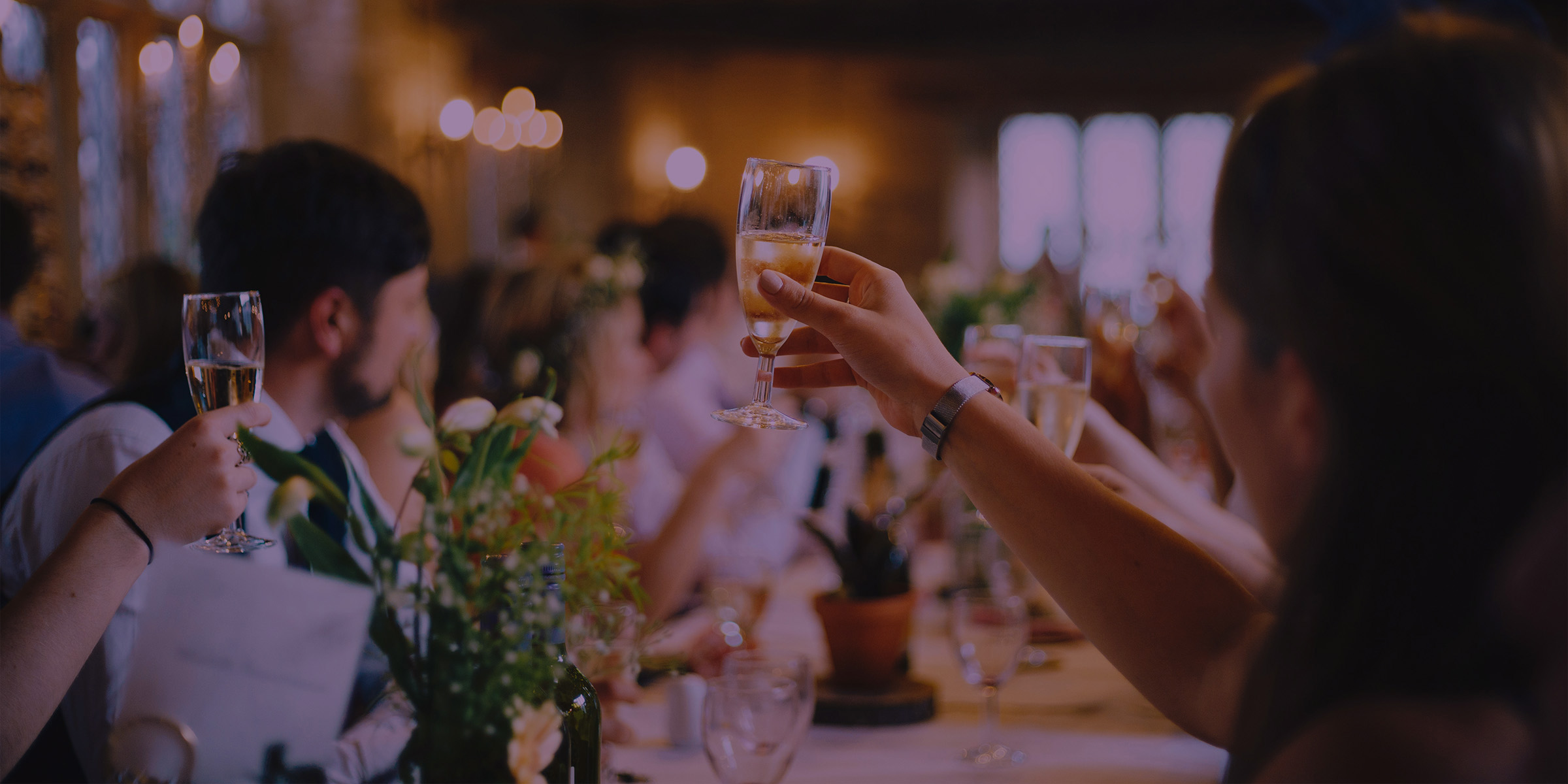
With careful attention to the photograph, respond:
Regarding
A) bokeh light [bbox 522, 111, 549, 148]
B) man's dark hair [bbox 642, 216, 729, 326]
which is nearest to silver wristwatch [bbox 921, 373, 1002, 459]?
man's dark hair [bbox 642, 216, 729, 326]

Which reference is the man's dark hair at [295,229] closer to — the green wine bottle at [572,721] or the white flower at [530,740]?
the green wine bottle at [572,721]

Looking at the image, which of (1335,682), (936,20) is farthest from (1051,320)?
(936,20)

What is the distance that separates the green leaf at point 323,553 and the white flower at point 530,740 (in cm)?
15

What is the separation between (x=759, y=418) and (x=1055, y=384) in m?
0.53

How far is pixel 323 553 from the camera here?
80 centimetres

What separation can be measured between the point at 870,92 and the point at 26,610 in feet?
33.1

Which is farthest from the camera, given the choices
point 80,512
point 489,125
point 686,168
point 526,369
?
point 686,168

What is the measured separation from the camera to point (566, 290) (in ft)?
10.0

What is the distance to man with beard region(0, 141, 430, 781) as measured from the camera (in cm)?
140

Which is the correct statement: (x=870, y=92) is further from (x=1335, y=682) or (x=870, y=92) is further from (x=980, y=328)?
(x=1335, y=682)

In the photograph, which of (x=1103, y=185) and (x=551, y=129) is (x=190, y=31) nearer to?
(x=551, y=129)

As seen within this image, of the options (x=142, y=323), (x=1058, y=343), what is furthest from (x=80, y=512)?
(x=142, y=323)

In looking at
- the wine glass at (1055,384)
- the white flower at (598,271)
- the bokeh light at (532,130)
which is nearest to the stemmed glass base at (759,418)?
the wine glass at (1055,384)

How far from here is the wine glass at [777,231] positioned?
3.69 feet
